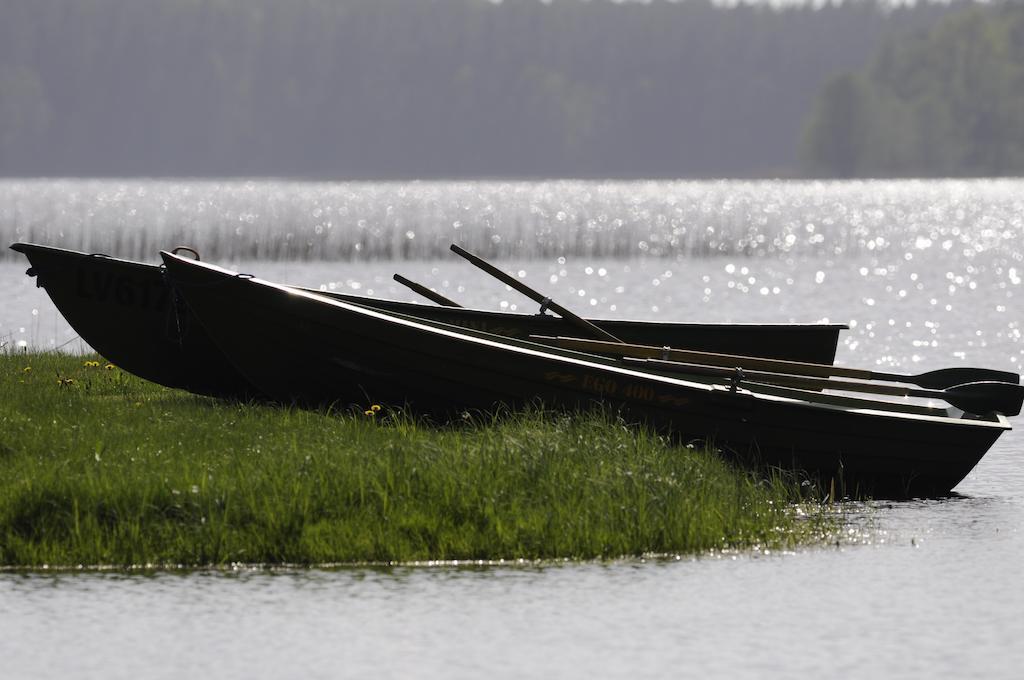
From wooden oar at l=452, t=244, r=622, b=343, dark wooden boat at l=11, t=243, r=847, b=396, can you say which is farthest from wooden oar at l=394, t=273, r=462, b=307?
dark wooden boat at l=11, t=243, r=847, b=396

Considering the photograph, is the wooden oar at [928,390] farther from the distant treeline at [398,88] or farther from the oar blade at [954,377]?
the distant treeline at [398,88]

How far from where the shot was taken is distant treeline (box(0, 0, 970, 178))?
17600 centimetres

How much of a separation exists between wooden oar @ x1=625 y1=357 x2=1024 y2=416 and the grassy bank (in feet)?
3.84

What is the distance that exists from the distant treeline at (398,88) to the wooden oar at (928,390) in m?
161

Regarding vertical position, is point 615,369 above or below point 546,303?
below

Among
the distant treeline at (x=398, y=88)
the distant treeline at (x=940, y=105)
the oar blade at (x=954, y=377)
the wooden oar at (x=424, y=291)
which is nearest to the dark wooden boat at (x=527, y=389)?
the oar blade at (x=954, y=377)

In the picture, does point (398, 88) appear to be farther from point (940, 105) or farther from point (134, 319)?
→ point (134, 319)

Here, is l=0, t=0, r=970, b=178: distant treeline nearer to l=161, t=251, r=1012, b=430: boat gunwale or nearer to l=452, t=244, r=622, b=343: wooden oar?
l=452, t=244, r=622, b=343: wooden oar

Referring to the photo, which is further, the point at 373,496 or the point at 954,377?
the point at 954,377

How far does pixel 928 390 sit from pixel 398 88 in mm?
176000

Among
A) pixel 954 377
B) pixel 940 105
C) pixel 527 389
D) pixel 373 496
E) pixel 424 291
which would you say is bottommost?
pixel 373 496

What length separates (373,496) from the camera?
37.8 feet

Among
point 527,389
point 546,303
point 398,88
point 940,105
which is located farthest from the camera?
point 398,88

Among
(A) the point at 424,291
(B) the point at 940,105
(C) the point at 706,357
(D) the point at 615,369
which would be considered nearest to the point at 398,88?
(B) the point at 940,105
